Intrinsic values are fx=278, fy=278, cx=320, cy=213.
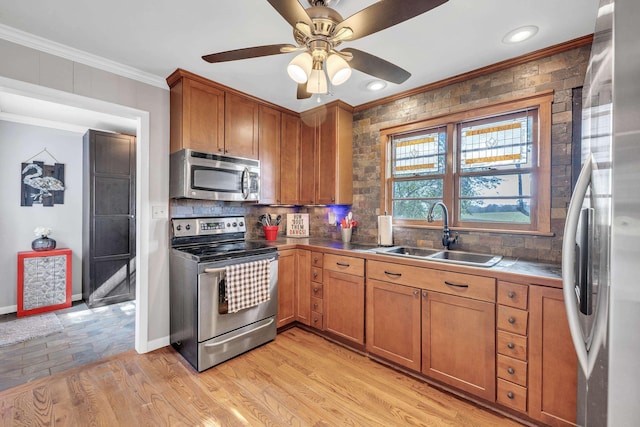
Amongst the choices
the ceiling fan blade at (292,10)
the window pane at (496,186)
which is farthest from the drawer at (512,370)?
the ceiling fan blade at (292,10)

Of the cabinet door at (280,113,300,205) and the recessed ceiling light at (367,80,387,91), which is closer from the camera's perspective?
the recessed ceiling light at (367,80,387,91)

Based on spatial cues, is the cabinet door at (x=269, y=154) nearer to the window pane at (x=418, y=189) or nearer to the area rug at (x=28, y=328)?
the window pane at (x=418, y=189)

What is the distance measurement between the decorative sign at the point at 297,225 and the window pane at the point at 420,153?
1.31 meters

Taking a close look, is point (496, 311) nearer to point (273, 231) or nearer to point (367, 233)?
point (367, 233)

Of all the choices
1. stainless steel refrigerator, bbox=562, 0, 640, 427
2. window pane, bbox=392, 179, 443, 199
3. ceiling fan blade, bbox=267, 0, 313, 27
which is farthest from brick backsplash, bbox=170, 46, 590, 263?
ceiling fan blade, bbox=267, 0, 313, 27

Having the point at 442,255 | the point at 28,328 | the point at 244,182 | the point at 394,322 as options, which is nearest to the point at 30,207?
the point at 28,328

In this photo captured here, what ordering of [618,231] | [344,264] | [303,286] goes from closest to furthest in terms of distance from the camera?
[618,231] → [344,264] → [303,286]

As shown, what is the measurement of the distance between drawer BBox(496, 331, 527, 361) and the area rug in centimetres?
403

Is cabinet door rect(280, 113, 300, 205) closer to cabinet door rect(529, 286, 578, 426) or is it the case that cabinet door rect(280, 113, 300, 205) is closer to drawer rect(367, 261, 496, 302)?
drawer rect(367, 261, 496, 302)

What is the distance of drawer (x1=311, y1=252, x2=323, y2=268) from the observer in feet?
9.05

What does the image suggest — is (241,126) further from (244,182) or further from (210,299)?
(210,299)

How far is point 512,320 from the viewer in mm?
1680

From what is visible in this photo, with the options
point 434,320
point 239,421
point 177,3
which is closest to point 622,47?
point 434,320

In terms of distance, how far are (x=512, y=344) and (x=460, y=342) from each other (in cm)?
30
